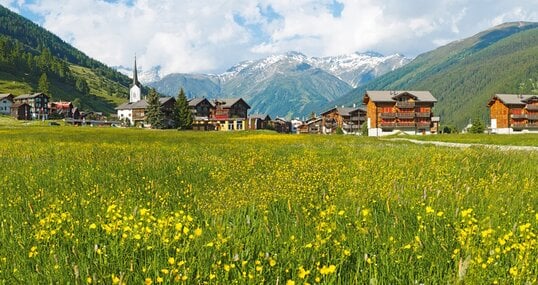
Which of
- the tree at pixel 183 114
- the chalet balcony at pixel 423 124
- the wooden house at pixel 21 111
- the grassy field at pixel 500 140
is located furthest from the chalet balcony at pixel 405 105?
the wooden house at pixel 21 111

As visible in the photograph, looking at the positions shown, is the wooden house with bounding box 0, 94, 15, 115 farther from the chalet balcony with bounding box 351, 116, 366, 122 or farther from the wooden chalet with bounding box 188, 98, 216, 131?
the chalet balcony with bounding box 351, 116, 366, 122

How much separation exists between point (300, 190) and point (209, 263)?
397cm

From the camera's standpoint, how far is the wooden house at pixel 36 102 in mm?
168387

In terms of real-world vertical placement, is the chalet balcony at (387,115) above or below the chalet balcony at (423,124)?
above

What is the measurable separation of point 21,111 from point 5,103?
479 inches

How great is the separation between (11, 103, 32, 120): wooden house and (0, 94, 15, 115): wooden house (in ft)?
12.9

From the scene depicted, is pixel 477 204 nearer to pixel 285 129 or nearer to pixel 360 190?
pixel 360 190

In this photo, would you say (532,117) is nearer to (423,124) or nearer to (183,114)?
(423,124)

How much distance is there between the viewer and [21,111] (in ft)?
531

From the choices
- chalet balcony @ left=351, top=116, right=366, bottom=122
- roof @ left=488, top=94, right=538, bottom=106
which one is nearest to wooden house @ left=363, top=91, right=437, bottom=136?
roof @ left=488, top=94, right=538, bottom=106

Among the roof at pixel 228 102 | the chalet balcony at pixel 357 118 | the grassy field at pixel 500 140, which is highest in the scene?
the roof at pixel 228 102

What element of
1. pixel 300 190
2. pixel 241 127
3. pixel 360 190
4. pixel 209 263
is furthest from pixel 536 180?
pixel 241 127

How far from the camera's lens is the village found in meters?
115

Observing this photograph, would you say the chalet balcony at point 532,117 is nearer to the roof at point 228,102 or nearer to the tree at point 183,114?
the roof at point 228,102
